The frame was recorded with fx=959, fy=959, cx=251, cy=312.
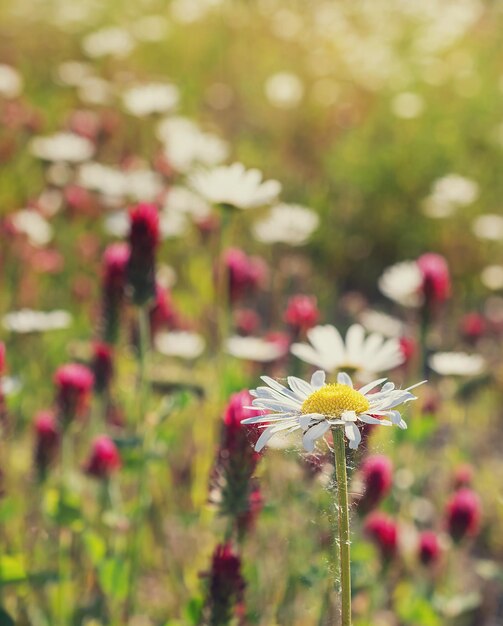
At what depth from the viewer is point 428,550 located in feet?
8.74

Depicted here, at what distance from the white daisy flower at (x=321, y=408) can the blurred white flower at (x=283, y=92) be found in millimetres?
6339

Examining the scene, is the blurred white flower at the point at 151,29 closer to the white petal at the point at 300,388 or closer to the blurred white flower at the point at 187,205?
the blurred white flower at the point at 187,205

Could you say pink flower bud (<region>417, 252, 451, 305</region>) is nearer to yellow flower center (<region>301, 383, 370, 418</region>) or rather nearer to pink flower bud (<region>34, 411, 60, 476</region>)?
pink flower bud (<region>34, 411, 60, 476</region>)

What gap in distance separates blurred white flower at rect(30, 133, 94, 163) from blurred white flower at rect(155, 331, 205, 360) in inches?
77.4

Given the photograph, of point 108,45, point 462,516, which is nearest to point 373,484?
point 462,516

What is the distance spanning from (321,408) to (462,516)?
1412 mm

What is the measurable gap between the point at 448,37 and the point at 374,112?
2.34m

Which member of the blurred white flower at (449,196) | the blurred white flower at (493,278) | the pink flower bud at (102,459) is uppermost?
the blurred white flower at (449,196)

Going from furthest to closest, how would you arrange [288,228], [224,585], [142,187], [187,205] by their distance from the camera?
[187,205], [142,187], [288,228], [224,585]

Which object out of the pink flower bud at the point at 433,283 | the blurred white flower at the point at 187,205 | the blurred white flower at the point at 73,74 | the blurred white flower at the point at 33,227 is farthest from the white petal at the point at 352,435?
the blurred white flower at the point at 73,74

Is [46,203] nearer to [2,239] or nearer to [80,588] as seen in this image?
[2,239]

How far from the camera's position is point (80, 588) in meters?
2.90

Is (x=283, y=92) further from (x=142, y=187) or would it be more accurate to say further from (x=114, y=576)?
(x=114, y=576)

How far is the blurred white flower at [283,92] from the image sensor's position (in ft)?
24.5
